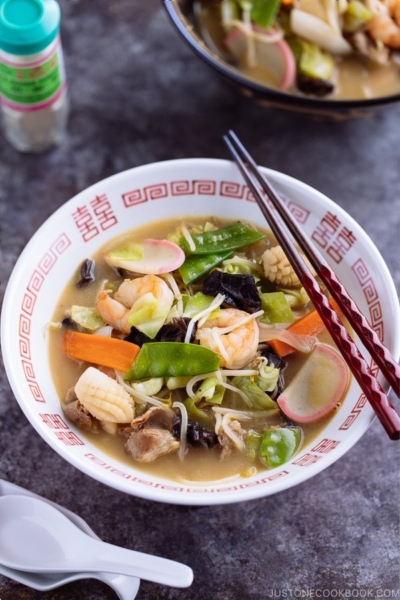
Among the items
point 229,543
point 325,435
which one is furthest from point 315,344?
point 229,543

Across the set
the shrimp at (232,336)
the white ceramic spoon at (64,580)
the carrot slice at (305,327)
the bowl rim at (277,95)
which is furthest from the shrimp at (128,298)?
the bowl rim at (277,95)

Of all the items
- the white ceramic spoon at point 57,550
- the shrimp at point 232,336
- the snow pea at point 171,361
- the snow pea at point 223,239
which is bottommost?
the white ceramic spoon at point 57,550

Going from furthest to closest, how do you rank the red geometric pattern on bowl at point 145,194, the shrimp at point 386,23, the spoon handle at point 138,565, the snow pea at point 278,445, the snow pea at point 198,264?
1. the shrimp at point 386,23
2. the red geometric pattern on bowl at point 145,194
3. the snow pea at point 198,264
4. the snow pea at point 278,445
5. the spoon handle at point 138,565

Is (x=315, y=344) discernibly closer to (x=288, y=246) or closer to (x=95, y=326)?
(x=288, y=246)

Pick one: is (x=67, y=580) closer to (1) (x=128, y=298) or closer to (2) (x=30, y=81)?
(1) (x=128, y=298)

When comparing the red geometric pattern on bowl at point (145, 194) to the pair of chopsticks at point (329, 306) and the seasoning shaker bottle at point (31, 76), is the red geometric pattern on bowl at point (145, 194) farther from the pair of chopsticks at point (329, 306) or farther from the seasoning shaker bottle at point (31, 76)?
the seasoning shaker bottle at point (31, 76)

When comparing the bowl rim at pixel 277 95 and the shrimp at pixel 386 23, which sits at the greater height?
the shrimp at pixel 386 23

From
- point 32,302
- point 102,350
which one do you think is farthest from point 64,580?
point 32,302
